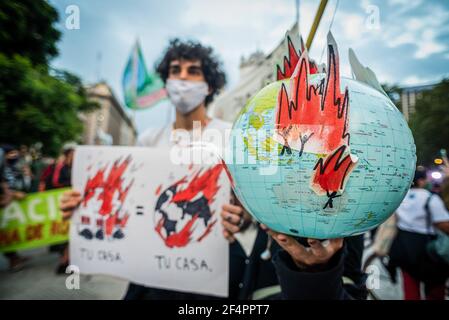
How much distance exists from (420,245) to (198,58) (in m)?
2.57

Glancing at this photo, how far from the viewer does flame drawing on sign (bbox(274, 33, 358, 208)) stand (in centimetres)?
66

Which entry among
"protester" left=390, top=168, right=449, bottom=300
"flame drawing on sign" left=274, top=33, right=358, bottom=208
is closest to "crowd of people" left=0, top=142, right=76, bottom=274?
"flame drawing on sign" left=274, top=33, right=358, bottom=208

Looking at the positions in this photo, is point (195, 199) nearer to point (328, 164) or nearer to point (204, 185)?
point (204, 185)

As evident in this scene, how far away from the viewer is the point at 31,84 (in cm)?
570

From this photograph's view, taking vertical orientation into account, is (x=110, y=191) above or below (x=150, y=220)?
above

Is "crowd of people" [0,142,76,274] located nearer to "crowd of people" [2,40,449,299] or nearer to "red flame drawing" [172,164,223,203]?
"crowd of people" [2,40,449,299]

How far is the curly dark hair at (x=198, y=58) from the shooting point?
1841 millimetres

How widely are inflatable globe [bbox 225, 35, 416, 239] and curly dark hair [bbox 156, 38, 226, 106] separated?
4.04 ft

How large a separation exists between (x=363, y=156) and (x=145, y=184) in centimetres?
125

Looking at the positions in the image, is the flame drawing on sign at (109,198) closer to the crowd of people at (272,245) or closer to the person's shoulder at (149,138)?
the crowd of people at (272,245)

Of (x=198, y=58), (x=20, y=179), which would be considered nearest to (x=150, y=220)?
(x=198, y=58)
